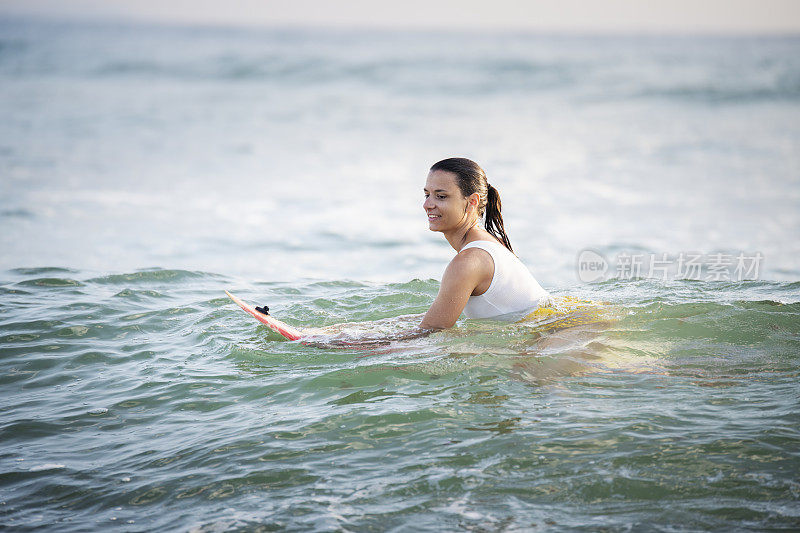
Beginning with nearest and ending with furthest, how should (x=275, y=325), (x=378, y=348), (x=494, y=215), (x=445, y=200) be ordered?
1. (x=445, y=200)
2. (x=378, y=348)
3. (x=494, y=215)
4. (x=275, y=325)

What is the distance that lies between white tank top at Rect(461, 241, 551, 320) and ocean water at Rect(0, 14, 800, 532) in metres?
0.15

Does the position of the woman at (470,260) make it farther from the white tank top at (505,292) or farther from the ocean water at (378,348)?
the ocean water at (378,348)

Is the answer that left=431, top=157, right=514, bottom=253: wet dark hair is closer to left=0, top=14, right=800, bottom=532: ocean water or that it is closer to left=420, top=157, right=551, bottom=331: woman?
left=420, top=157, right=551, bottom=331: woman

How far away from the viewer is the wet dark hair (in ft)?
17.5

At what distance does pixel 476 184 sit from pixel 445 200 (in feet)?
0.85

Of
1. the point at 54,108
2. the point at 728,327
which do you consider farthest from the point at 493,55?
the point at 728,327

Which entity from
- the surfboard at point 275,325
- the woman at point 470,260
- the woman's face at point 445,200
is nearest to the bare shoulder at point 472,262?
the woman at point 470,260

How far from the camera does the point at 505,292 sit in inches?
211

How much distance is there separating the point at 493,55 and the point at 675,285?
1300 inches

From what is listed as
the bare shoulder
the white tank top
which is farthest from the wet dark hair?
the bare shoulder

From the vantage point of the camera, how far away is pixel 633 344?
5.46 meters

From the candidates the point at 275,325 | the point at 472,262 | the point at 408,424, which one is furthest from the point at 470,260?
the point at 275,325

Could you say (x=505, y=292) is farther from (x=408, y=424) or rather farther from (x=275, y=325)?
(x=275, y=325)

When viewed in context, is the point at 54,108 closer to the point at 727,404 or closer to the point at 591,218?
the point at 591,218
